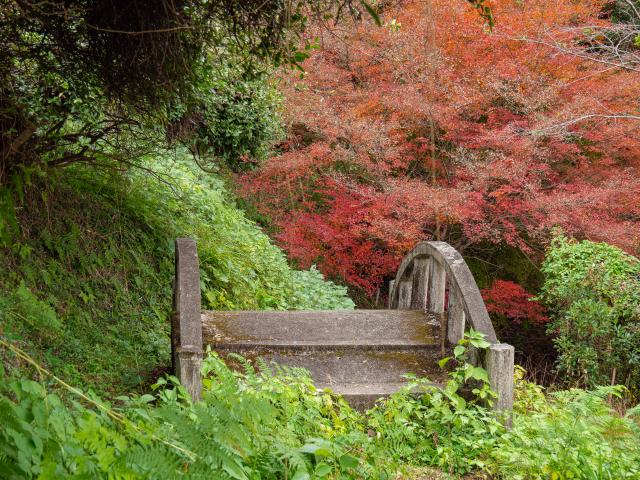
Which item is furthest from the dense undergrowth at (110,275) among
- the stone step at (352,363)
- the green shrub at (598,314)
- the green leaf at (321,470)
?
the green shrub at (598,314)

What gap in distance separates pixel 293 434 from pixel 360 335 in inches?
81.0

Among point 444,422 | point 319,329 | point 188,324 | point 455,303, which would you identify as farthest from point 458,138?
point 188,324

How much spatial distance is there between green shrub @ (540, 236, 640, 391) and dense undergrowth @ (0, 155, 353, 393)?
3738 mm

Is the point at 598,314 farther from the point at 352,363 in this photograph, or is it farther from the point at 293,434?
the point at 293,434

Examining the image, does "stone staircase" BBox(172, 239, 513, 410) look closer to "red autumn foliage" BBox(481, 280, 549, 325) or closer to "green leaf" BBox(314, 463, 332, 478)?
"green leaf" BBox(314, 463, 332, 478)

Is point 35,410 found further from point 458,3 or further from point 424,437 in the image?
point 458,3

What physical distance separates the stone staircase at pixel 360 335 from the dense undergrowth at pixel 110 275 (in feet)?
2.08

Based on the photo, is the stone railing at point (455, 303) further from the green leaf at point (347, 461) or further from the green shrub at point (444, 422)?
the green leaf at point (347, 461)

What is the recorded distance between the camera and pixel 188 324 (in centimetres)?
405

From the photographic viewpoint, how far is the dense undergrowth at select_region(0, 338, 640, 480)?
5.77 ft

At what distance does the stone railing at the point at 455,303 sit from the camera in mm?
4297

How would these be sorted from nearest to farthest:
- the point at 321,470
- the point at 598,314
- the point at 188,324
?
the point at 321,470 → the point at 188,324 → the point at 598,314

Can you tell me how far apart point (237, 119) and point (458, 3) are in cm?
626

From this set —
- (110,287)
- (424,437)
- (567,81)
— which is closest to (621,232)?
(567,81)
